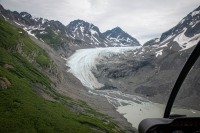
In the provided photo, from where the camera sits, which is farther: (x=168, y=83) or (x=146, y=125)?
(x=168, y=83)

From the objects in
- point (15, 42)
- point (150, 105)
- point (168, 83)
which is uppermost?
point (15, 42)

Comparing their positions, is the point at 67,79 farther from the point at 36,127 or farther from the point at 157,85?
the point at 36,127

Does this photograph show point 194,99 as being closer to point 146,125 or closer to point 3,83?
point 3,83

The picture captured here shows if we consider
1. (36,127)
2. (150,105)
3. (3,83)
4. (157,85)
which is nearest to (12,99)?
(3,83)

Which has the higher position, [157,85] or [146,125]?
[146,125]

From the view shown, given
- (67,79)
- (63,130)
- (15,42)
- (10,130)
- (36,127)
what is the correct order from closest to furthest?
1. (10,130)
2. (36,127)
3. (63,130)
4. (15,42)
5. (67,79)

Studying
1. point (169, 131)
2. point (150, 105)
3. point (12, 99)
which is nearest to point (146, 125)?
point (169, 131)

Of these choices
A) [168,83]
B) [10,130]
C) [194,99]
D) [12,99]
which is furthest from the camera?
[168,83]

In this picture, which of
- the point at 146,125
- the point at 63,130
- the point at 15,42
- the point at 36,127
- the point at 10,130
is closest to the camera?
the point at 146,125

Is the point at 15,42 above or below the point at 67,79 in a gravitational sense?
above
